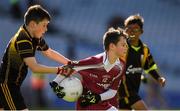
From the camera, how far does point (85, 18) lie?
2439 cm

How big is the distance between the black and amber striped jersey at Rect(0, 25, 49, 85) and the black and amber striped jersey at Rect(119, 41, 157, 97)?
2.87 m

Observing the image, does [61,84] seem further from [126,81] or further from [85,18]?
[85,18]

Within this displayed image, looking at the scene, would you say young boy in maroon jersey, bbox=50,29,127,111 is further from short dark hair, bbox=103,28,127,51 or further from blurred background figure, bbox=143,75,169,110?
blurred background figure, bbox=143,75,169,110

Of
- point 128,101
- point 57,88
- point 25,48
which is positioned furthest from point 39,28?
point 128,101

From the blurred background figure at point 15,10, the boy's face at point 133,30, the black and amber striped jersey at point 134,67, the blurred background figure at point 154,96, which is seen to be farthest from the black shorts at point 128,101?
the blurred background figure at point 15,10

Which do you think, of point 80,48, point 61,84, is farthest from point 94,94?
point 80,48

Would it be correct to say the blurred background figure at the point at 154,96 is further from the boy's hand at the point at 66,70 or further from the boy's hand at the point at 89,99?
the boy's hand at the point at 66,70

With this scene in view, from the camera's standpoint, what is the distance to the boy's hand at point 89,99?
29.0 ft

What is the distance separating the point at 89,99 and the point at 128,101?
108 inches

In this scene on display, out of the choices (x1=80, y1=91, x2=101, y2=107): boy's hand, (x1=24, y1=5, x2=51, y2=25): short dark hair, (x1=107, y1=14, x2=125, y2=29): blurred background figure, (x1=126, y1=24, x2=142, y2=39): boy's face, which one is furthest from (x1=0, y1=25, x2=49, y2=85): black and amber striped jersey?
(x1=107, y1=14, x2=125, y2=29): blurred background figure

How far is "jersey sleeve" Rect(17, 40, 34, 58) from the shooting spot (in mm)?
8547

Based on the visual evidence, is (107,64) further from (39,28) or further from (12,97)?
(12,97)

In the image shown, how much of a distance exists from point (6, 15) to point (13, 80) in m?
14.6

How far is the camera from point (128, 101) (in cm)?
1149
